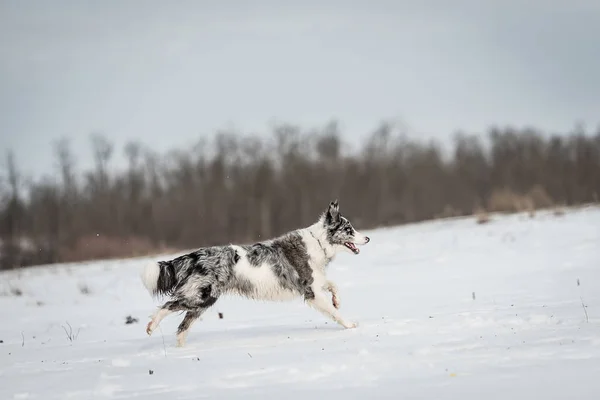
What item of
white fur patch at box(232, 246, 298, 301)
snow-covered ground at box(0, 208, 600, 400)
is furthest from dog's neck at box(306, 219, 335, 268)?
snow-covered ground at box(0, 208, 600, 400)

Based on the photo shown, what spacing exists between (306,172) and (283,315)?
4019 cm

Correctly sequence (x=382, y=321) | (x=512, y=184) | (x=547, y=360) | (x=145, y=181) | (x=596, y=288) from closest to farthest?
(x=547, y=360)
(x=382, y=321)
(x=596, y=288)
(x=512, y=184)
(x=145, y=181)

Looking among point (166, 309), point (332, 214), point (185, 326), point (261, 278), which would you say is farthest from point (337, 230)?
point (166, 309)

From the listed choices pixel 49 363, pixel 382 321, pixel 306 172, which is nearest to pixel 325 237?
pixel 382 321

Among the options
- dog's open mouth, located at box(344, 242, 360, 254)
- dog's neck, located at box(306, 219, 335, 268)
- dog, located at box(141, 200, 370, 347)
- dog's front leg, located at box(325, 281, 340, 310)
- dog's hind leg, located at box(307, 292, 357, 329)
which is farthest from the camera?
dog's open mouth, located at box(344, 242, 360, 254)

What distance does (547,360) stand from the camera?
6457mm

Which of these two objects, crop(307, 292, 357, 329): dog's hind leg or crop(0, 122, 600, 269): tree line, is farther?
crop(0, 122, 600, 269): tree line

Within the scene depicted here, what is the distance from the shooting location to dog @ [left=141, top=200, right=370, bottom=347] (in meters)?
9.48

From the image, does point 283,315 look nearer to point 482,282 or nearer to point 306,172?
point 482,282

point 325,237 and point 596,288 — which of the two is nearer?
point 325,237

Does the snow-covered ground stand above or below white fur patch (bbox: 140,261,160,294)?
below

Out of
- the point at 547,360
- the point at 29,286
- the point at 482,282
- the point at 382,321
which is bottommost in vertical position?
the point at 29,286

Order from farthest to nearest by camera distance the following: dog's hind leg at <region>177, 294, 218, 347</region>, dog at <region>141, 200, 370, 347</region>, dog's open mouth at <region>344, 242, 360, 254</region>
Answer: dog's open mouth at <region>344, 242, 360, 254</region>, dog at <region>141, 200, 370, 347</region>, dog's hind leg at <region>177, 294, 218, 347</region>

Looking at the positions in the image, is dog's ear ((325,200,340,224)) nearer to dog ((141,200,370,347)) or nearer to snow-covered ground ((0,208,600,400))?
dog ((141,200,370,347))
